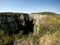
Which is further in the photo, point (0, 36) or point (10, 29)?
point (10, 29)

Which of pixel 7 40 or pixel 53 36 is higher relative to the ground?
pixel 53 36

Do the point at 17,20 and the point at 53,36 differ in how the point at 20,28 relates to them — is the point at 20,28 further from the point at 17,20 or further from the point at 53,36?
the point at 53,36

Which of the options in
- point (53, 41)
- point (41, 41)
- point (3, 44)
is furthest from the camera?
point (3, 44)

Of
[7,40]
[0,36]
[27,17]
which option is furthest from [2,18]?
[7,40]

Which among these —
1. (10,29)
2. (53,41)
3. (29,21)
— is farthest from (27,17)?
(53,41)

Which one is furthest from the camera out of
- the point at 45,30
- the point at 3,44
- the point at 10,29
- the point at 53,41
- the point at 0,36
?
the point at 10,29

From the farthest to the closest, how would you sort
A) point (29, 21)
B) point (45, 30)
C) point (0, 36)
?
point (29, 21) < point (0, 36) < point (45, 30)

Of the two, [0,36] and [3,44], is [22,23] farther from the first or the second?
[3,44]

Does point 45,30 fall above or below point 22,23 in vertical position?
above

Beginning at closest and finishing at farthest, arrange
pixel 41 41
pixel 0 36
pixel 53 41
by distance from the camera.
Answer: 1. pixel 53 41
2. pixel 41 41
3. pixel 0 36
